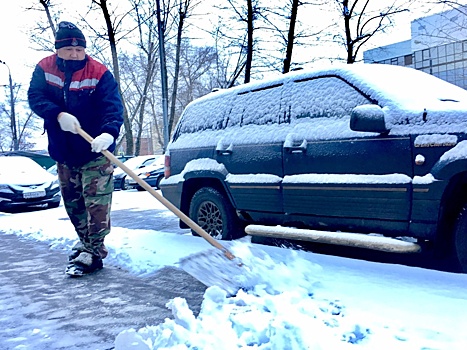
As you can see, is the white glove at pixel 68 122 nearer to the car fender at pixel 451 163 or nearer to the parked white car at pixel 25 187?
Answer: the car fender at pixel 451 163

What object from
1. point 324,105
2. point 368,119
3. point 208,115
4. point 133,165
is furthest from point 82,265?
point 133,165

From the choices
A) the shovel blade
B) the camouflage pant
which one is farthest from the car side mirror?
the camouflage pant

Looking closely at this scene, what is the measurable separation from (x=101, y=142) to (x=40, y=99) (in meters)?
0.71

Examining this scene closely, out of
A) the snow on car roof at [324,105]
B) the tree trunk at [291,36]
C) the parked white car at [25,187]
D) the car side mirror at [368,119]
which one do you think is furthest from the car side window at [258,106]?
the tree trunk at [291,36]

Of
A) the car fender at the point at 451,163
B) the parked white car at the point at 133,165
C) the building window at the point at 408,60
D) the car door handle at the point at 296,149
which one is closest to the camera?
the car fender at the point at 451,163

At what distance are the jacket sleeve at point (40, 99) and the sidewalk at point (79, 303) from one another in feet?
4.82

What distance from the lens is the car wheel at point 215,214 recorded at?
16.3 feet

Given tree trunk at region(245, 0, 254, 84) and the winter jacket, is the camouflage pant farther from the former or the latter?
tree trunk at region(245, 0, 254, 84)

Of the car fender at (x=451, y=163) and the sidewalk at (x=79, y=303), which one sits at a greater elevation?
the car fender at (x=451, y=163)

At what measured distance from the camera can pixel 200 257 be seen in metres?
3.85

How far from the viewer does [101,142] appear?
3734mm

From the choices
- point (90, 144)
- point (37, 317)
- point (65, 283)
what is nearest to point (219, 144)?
point (90, 144)

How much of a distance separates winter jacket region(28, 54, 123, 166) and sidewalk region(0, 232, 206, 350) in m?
1.10

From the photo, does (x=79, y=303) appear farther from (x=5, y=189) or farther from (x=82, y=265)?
(x=5, y=189)
